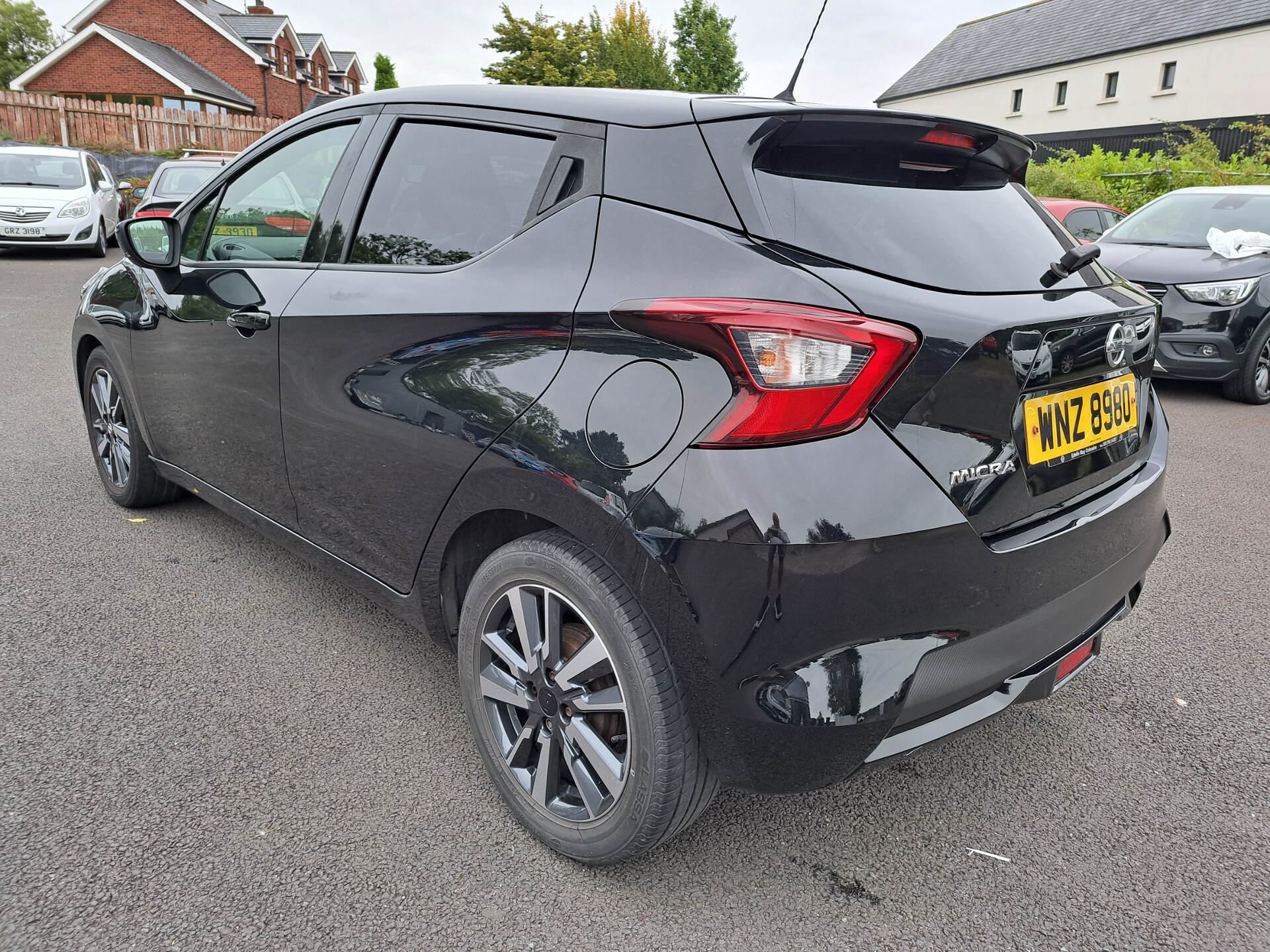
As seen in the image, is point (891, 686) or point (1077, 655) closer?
point (891, 686)

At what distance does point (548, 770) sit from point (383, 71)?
73.1m

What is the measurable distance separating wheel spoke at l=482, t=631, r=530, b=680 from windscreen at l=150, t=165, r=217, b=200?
46.6 feet

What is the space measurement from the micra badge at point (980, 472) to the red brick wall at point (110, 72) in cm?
4860

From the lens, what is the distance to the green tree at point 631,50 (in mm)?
59000

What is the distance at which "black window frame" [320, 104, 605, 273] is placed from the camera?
2.04 m

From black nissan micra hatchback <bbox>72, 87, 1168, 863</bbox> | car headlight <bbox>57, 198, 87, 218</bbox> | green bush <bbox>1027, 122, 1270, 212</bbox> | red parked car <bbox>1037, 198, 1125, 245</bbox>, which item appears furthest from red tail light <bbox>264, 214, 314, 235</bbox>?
green bush <bbox>1027, 122, 1270, 212</bbox>

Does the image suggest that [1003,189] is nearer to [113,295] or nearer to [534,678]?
[534,678]

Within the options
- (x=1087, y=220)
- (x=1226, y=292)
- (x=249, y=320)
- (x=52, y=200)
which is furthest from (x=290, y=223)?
(x=52, y=200)

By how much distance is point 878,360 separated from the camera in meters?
1.65

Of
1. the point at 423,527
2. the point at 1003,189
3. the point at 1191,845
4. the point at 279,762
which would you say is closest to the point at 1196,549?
the point at 1191,845

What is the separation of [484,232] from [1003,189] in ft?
4.22

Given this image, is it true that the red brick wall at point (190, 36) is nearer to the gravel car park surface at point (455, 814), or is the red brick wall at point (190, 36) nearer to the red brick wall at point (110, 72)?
the red brick wall at point (110, 72)

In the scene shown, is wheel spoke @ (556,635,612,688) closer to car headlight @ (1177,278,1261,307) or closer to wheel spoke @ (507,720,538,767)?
wheel spoke @ (507,720,538,767)

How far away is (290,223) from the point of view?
9.46ft
